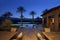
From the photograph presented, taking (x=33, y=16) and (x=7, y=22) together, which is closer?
(x=7, y=22)

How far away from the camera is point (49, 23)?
103ft

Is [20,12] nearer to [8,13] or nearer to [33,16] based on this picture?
[8,13]

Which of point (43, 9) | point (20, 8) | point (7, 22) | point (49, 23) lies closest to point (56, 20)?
point (49, 23)

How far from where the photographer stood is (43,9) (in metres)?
61.8

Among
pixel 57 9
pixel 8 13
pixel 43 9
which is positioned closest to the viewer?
pixel 57 9

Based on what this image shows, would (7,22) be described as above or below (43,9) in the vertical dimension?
below

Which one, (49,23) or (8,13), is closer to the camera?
(49,23)

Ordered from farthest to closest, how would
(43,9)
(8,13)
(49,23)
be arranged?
1. (43,9)
2. (8,13)
3. (49,23)

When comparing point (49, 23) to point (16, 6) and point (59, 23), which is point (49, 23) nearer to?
point (59, 23)

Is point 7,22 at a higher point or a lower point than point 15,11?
lower

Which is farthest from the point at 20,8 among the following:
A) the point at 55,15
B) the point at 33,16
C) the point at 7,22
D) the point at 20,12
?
the point at 55,15

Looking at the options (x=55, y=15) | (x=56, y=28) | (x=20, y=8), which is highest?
(x=20, y=8)

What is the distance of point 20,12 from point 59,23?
27.4m

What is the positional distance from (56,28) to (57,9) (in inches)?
127
